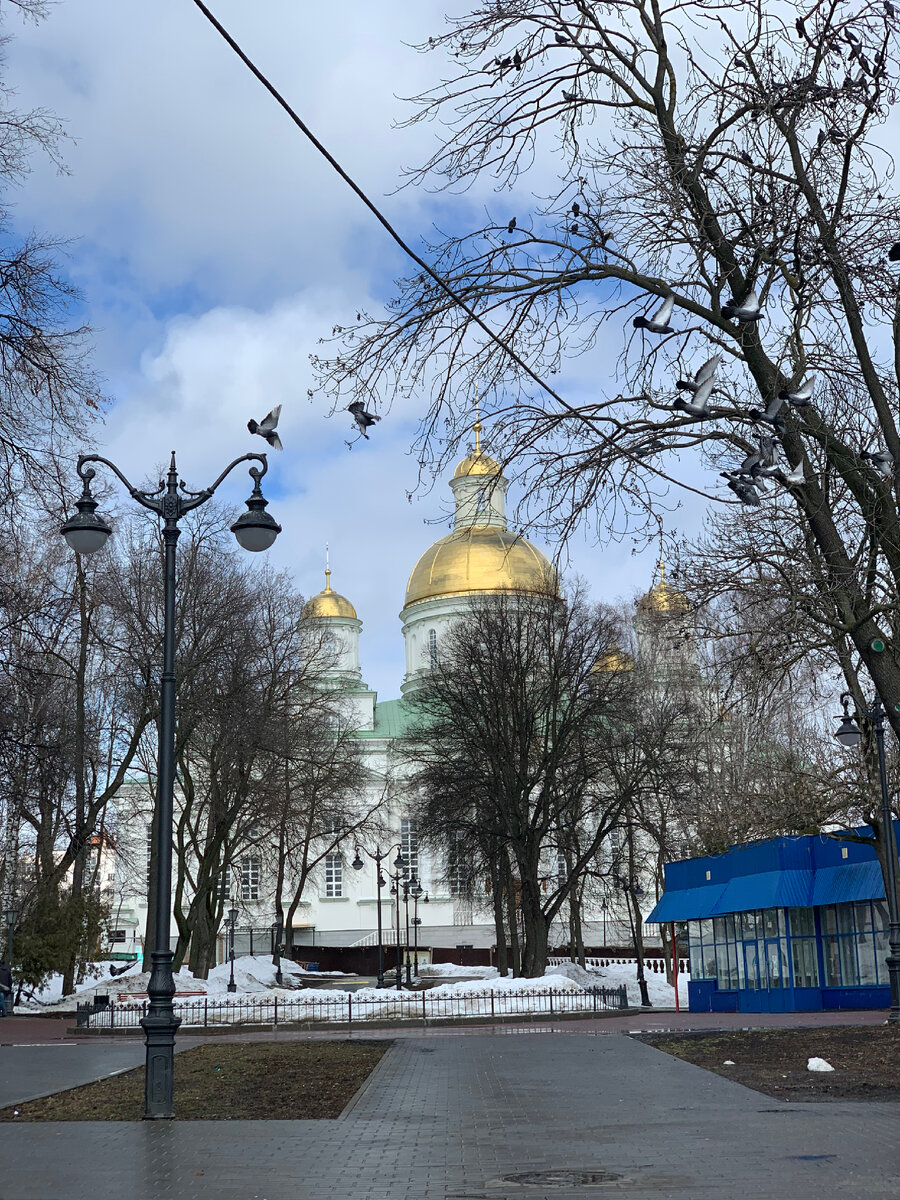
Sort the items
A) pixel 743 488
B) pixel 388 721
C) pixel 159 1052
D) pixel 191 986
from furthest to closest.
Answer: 1. pixel 388 721
2. pixel 191 986
3. pixel 159 1052
4. pixel 743 488

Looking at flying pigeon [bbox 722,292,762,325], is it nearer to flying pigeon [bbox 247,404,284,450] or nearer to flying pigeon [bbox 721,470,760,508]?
flying pigeon [bbox 721,470,760,508]

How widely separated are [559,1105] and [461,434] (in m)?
6.21

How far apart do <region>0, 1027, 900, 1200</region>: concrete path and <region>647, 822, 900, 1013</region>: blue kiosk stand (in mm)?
16923

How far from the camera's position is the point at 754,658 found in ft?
→ 42.2

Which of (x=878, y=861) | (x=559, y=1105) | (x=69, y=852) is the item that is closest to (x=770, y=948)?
(x=878, y=861)

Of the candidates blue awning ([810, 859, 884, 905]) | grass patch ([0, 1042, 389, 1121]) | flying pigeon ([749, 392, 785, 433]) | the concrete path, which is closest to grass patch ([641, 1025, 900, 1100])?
the concrete path

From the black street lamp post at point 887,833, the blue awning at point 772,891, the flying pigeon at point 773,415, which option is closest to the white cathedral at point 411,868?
the blue awning at point 772,891

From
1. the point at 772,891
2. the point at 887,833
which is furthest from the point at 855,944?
the point at 887,833

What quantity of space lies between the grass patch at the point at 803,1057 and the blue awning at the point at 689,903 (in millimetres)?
11653

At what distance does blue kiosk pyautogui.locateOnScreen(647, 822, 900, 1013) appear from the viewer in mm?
29781

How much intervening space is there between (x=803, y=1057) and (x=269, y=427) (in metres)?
10.2

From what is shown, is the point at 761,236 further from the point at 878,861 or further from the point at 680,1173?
the point at 878,861

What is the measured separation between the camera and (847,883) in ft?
98.2

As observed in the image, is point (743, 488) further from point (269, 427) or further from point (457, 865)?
point (457, 865)
